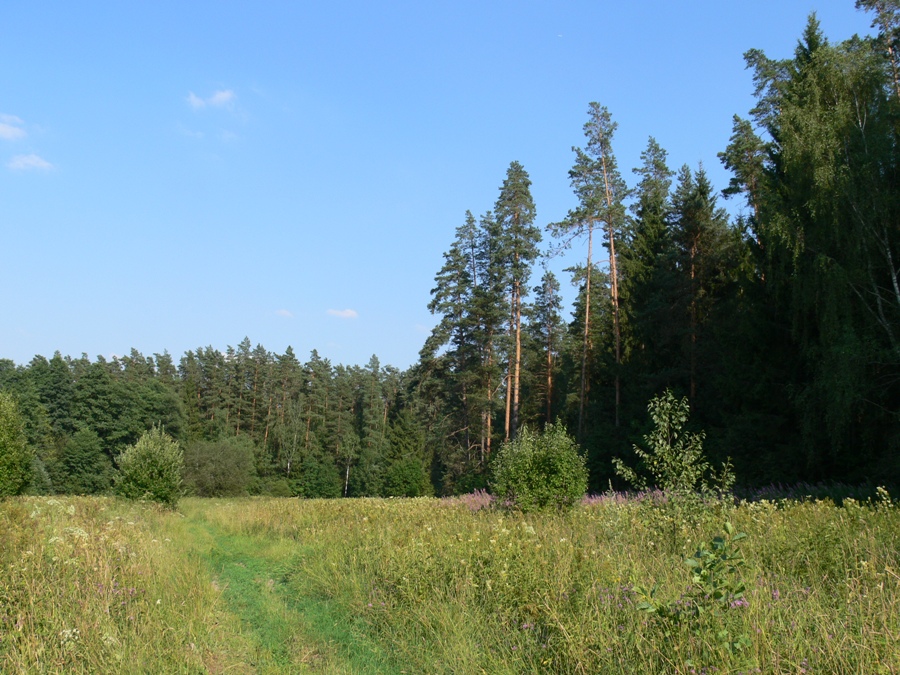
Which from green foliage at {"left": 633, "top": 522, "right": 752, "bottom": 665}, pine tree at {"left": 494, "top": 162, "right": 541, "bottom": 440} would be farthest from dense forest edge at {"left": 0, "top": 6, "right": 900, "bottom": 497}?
green foliage at {"left": 633, "top": 522, "right": 752, "bottom": 665}

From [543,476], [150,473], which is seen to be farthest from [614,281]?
[150,473]

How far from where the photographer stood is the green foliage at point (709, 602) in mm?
3104

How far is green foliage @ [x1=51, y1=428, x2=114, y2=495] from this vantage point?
52.8m

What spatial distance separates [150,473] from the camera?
2006cm

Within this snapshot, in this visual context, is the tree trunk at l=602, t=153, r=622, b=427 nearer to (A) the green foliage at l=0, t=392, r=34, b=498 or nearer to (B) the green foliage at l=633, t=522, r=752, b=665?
(A) the green foliage at l=0, t=392, r=34, b=498

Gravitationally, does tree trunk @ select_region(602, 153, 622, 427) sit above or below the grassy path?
above

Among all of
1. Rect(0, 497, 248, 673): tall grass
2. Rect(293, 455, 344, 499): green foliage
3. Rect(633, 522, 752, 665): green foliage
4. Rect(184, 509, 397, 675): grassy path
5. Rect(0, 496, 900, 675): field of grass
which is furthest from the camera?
Rect(293, 455, 344, 499): green foliage

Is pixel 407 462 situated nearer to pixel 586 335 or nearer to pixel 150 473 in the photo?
pixel 586 335

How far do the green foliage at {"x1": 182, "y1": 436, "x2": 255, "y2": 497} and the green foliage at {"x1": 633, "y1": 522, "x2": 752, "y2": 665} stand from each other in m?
57.0

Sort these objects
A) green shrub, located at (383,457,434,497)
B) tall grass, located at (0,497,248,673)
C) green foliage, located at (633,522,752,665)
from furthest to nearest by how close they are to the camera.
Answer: green shrub, located at (383,457,434,497)
tall grass, located at (0,497,248,673)
green foliage, located at (633,522,752,665)

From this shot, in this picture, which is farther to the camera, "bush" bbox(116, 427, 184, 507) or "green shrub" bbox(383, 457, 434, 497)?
"green shrub" bbox(383, 457, 434, 497)

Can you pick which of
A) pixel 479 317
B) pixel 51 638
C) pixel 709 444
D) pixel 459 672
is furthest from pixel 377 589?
pixel 479 317

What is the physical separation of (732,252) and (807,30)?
381 inches

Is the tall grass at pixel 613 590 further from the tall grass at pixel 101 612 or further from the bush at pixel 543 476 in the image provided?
the bush at pixel 543 476
